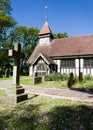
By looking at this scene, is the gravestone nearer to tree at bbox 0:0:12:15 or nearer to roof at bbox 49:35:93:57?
roof at bbox 49:35:93:57

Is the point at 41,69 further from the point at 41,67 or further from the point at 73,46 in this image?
the point at 73,46

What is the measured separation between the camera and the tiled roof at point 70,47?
24.5 metres

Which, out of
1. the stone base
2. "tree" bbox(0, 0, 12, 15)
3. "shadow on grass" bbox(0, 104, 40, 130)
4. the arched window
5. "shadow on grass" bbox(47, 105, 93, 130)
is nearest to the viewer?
"shadow on grass" bbox(47, 105, 93, 130)

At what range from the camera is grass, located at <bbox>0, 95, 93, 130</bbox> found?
5512 mm

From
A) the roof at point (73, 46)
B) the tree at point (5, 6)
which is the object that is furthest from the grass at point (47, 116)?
the tree at point (5, 6)

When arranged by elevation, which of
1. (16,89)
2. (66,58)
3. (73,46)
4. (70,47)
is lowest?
(16,89)

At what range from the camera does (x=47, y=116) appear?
620 centimetres

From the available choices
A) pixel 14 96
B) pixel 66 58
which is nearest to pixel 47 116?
pixel 14 96

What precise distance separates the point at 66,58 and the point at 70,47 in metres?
2.31

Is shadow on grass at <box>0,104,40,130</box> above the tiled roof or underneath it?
underneath

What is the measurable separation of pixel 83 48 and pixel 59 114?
64.7ft

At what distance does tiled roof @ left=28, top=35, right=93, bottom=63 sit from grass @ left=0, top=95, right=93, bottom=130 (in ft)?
56.6

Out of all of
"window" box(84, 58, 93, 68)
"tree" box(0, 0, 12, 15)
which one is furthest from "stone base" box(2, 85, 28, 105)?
"tree" box(0, 0, 12, 15)

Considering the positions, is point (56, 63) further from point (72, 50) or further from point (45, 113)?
point (45, 113)
